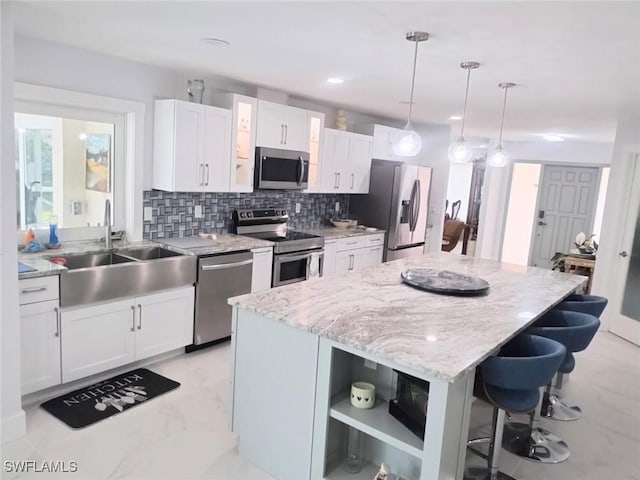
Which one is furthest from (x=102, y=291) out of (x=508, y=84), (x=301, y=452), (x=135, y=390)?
(x=508, y=84)

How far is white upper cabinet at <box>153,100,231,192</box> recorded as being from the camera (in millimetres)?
3842

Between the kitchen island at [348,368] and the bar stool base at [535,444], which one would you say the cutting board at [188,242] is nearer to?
the kitchen island at [348,368]

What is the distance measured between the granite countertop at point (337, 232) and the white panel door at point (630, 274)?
269 cm

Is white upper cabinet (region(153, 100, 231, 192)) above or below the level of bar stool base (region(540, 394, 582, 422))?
above

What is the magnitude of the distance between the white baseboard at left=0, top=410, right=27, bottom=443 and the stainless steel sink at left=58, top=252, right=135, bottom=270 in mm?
1089

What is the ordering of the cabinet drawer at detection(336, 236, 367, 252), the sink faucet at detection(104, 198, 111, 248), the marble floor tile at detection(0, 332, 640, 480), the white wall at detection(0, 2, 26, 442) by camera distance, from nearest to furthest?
1. the white wall at detection(0, 2, 26, 442)
2. the marble floor tile at detection(0, 332, 640, 480)
3. the sink faucet at detection(104, 198, 111, 248)
4. the cabinet drawer at detection(336, 236, 367, 252)

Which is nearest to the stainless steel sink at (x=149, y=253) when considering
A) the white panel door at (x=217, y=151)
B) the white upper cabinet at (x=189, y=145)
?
the white upper cabinet at (x=189, y=145)

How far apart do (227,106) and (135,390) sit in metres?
2.51

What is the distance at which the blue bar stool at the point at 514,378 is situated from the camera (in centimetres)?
210

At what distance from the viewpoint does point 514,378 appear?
6.92ft

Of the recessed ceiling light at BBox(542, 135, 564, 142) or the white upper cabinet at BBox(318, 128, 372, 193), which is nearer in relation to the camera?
the white upper cabinet at BBox(318, 128, 372, 193)

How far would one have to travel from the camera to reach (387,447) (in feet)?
7.58

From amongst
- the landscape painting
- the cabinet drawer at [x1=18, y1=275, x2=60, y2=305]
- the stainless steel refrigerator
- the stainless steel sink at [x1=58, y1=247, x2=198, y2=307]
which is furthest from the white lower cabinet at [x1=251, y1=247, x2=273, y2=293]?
the stainless steel refrigerator

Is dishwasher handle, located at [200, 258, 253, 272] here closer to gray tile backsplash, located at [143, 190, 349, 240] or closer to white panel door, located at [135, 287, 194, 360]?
white panel door, located at [135, 287, 194, 360]
